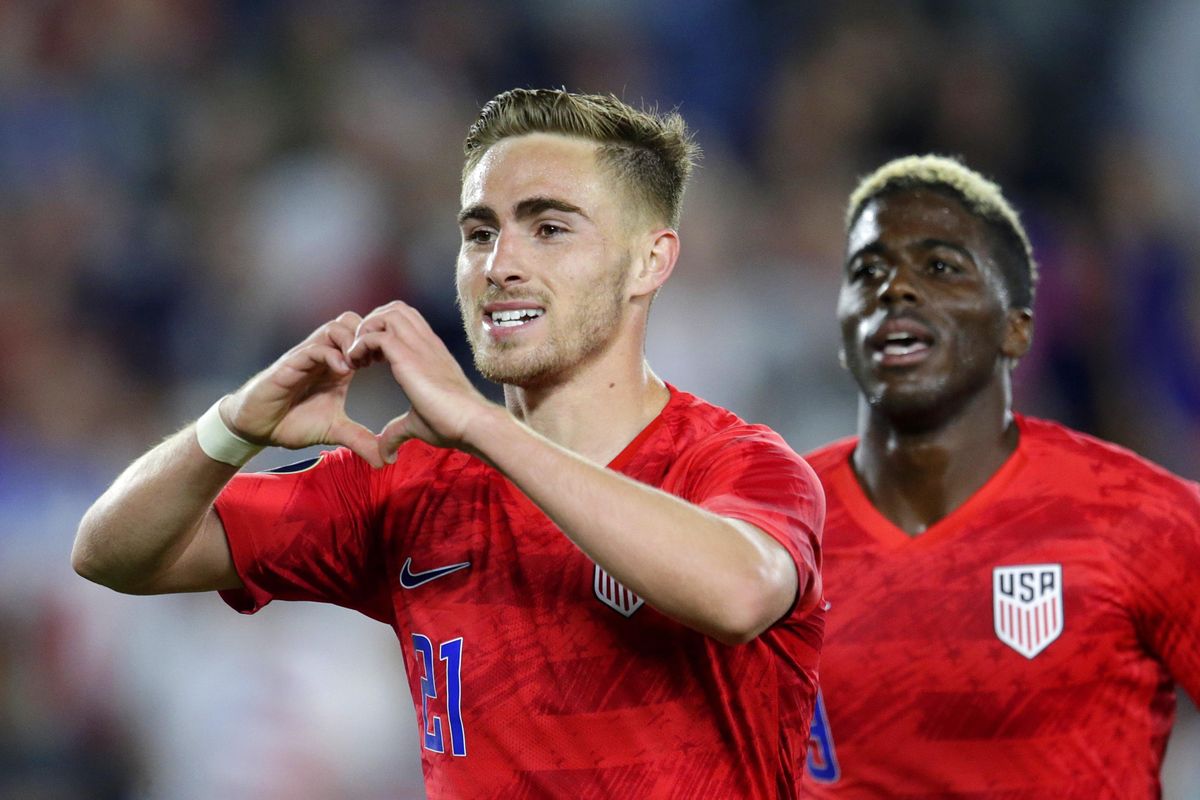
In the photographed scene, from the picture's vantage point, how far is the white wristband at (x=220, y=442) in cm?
288

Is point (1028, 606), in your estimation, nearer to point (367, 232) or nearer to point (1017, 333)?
point (1017, 333)

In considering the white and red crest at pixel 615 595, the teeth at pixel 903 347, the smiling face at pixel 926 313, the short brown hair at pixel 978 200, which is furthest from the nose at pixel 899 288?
the white and red crest at pixel 615 595

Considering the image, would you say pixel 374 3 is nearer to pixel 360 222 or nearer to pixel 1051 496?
pixel 360 222

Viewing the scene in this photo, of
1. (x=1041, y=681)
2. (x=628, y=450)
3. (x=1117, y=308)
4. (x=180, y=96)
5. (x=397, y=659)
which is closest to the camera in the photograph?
(x=628, y=450)

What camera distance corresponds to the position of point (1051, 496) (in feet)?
13.2

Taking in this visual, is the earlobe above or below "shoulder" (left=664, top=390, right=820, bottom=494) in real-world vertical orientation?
above

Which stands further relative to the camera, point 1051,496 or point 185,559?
point 1051,496

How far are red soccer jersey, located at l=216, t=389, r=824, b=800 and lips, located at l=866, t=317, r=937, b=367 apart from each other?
1.16 meters

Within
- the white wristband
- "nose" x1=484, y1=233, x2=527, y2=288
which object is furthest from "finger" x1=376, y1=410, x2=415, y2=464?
"nose" x1=484, y1=233, x2=527, y2=288

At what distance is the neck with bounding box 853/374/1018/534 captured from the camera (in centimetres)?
416

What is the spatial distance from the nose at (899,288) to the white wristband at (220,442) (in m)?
1.95

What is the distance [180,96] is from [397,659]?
3595mm

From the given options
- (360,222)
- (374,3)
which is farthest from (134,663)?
(374,3)

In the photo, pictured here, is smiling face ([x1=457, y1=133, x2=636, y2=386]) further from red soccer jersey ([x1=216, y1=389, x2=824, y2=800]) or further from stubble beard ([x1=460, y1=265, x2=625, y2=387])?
red soccer jersey ([x1=216, y1=389, x2=824, y2=800])
